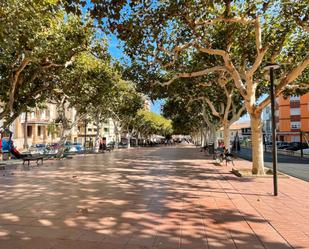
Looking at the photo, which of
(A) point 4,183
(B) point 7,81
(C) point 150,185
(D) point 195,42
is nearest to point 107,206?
(C) point 150,185

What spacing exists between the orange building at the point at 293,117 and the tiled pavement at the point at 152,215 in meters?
55.5

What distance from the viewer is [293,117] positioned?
62562 millimetres

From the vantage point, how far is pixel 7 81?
52.3ft

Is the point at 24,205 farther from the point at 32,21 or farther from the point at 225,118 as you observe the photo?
the point at 225,118

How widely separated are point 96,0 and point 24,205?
184 inches

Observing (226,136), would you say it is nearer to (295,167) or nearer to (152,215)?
(295,167)

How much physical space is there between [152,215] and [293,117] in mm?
62639

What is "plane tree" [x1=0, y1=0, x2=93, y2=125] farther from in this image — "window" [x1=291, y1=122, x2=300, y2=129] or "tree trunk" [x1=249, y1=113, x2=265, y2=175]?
"window" [x1=291, y1=122, x2=300, y2=129]

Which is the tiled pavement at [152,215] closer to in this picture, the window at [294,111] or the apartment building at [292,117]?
the apartment building at [292,117]

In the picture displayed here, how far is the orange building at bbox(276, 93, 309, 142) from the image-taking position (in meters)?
60.3

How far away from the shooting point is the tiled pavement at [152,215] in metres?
4.80

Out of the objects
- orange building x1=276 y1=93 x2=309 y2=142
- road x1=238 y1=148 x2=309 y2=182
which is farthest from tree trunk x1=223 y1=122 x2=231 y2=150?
orange building x1=276 y1=93 x2=309 y2=142

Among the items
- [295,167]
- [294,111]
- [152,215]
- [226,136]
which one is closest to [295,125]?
[294,111]

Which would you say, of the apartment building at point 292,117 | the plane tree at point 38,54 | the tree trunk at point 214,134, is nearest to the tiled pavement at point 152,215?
the plane tree at point 38,54
